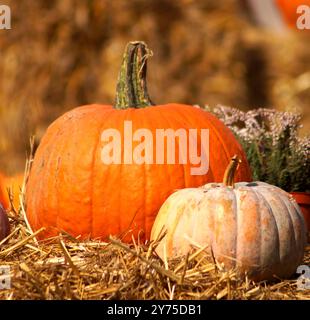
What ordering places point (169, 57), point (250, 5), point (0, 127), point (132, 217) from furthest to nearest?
1. point (250, 5)
2. point (169, 57)
3. point (0, 127)
4. point (132, 217)

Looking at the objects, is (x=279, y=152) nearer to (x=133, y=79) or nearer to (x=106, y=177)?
(x=133, y=79)

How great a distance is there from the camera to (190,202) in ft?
8.82

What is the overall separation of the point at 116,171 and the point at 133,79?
0.43m

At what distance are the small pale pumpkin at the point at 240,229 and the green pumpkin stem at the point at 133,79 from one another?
0.69m

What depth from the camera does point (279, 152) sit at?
12.3 ft

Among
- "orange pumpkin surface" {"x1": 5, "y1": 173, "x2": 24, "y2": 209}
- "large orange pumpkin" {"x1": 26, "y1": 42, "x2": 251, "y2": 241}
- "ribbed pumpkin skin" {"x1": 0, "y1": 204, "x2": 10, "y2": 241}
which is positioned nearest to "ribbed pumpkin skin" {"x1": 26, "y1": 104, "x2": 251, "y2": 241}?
"large orange pumpkin" {"x1": 26, "y1": 42, "x2": 251, "y2": 241}

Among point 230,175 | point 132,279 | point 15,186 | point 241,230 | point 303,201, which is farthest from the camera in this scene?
point 15,186

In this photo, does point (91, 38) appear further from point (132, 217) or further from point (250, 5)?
point (132, 217)

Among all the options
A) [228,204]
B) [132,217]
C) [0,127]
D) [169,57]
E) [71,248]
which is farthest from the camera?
[169,57]

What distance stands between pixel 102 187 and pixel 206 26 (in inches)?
137

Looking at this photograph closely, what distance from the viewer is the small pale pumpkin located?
2611 mm

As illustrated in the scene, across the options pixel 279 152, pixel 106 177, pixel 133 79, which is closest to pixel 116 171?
pixel 106 177

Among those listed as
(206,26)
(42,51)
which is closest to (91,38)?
(42,51)

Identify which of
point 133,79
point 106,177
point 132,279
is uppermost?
point 133,79
